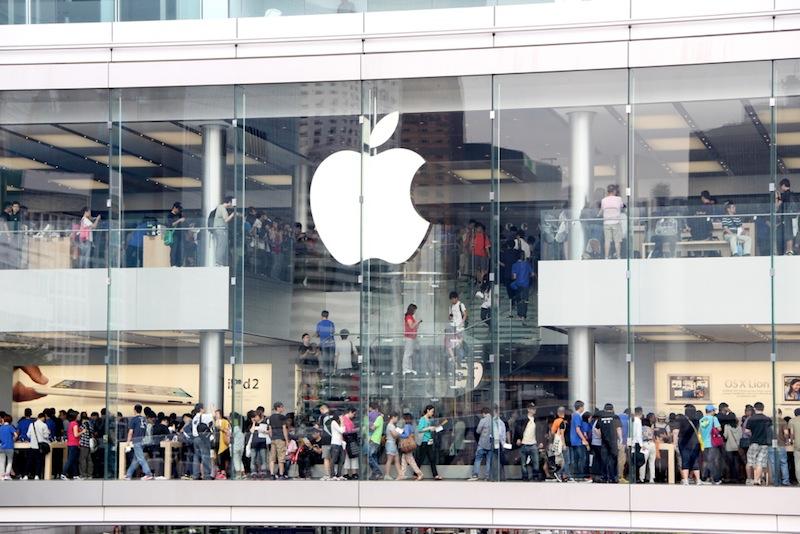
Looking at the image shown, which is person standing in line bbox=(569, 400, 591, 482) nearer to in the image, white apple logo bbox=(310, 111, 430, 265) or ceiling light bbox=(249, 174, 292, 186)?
white apple logo bbox=(310, 111, 430, 265)

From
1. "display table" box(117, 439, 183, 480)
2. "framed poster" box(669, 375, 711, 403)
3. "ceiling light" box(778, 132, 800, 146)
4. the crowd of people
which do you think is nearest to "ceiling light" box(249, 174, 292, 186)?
the crowd of people

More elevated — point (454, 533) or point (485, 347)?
point (485, 347)

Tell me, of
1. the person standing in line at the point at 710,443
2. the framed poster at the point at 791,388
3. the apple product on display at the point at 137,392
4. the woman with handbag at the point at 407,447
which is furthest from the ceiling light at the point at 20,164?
the framed poster at the point at 791,388

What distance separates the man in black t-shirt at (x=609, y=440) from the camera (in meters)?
20.2

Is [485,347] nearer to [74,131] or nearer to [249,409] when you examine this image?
[249,409]

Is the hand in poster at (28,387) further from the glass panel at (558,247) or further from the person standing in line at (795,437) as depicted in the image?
the person standing in line at (795,437)

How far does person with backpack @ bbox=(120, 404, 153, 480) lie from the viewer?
21.5 metres

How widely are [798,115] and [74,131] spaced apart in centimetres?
1078

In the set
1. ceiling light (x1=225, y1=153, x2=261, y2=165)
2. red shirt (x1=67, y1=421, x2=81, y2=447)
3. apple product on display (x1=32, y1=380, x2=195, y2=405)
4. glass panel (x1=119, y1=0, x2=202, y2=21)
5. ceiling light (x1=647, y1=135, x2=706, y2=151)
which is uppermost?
glass panel (x1=119, y1=0, x2=202, y2=21)

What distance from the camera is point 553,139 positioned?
20969mm

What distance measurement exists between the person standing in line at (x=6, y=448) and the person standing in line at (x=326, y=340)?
192 inches

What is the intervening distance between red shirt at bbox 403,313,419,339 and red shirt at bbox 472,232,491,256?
51.8 inches

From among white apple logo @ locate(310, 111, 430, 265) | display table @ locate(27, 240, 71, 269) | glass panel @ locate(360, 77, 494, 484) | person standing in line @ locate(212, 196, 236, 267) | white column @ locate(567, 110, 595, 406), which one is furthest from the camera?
display table @ locate(27, 240, 71, 269)

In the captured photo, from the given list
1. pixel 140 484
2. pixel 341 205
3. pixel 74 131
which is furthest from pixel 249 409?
pixel 74 131
